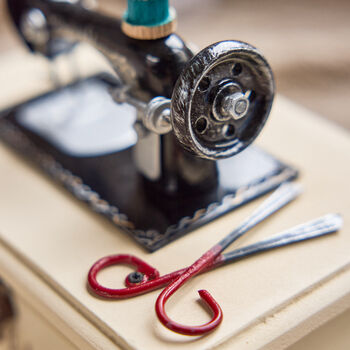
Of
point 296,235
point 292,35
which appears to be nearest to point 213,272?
point 296,235

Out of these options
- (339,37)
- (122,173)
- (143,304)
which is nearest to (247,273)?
(143,304)

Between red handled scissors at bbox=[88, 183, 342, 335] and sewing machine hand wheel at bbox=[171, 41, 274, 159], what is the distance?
119 millimetres

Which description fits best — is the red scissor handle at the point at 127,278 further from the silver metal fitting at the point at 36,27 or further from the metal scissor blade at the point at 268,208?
the silver metal fitting at the point at 36,27

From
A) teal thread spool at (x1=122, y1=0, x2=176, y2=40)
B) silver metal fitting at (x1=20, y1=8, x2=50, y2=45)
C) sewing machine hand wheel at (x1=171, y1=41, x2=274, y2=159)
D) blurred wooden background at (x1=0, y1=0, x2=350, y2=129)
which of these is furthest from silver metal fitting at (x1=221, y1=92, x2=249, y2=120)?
blurred wooden background at (x1=0, y1=0, x2=350, y2=129)

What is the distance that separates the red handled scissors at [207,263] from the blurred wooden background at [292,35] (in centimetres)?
60

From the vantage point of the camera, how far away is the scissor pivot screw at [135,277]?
0.74m

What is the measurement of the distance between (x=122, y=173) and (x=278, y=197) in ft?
0.78

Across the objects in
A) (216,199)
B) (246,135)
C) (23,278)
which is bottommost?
(23,278)

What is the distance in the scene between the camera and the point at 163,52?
79cm

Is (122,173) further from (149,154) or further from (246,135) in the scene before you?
(246,135)

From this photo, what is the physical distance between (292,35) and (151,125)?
992mm

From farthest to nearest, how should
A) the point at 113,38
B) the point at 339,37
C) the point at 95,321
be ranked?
the point at 339,37, the point at 113,38, the point at 95,321

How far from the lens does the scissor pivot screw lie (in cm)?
74

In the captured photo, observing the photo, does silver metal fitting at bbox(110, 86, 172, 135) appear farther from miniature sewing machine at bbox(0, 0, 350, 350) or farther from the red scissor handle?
the red scissor handle
